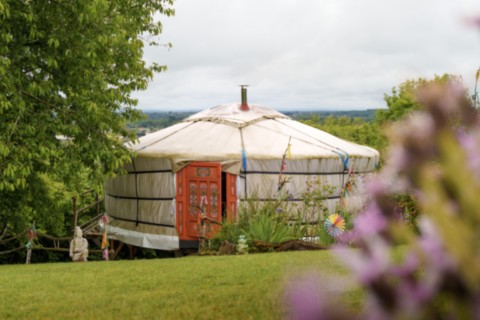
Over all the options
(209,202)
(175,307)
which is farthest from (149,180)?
(175,307)

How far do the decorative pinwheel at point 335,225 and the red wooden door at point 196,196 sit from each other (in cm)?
258

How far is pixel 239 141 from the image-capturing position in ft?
40.8

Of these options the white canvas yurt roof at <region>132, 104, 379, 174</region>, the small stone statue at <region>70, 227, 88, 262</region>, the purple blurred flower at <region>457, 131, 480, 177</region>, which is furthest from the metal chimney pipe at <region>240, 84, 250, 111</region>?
the purple blurred flower at <region>457, 131, 480, 177</region>

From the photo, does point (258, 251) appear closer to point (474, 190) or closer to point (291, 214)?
point (291, 214)

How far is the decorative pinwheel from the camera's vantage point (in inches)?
368

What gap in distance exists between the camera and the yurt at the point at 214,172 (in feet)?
38.8

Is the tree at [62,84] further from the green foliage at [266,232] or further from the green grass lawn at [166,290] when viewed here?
the green foliage at [266,232]

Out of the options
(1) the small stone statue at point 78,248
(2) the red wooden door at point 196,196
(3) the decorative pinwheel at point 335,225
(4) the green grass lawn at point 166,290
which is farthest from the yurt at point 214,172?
(4) the green grass lawn at point 166,290

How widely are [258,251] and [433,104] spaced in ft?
28.0

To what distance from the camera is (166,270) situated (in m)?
7.35

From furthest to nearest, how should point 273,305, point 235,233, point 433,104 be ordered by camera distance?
point 235,233 → point 273,305 → point 433,104

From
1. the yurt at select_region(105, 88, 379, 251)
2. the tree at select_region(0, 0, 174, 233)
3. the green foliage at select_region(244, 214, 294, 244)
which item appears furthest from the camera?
the yurt at select_region(105, 88, 379, 251)

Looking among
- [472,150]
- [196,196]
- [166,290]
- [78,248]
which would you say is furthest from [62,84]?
[472,150]

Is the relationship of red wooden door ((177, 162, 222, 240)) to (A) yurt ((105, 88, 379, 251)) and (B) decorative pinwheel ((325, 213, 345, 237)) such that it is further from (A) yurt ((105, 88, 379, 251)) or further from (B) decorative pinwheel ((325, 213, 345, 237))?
(B) decorative pinwheel ((325, 213, 345, 237))
